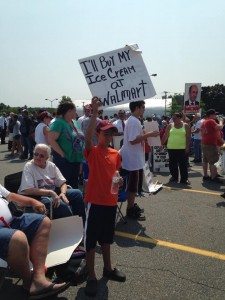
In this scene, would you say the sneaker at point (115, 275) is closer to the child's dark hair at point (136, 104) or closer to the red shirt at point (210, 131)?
the child's dark hair at point (136, 104)

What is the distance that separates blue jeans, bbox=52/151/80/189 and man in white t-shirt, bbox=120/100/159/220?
36.6 inches

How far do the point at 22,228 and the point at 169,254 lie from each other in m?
1.96

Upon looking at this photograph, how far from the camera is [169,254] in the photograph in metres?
4.54

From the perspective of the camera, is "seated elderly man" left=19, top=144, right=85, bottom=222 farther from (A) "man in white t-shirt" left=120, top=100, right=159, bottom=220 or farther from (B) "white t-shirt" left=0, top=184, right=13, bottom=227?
(A) "man in white t-shirt" left=120, top=100, right=159, bottom=220

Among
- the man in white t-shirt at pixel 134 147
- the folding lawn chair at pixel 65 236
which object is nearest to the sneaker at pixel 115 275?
the folding lawn chair at pixel 65 236

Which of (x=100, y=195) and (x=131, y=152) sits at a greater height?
(x=131, y=152)

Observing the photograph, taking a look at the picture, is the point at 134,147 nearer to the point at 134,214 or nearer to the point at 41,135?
the point at 134,214

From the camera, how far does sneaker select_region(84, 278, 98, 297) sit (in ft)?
11.5

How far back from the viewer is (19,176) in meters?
4.60

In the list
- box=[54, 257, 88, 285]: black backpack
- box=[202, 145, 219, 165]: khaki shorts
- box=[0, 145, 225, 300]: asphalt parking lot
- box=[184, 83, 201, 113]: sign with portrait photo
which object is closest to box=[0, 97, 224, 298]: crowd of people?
box=[54, 257, 88, 285]: black backpack

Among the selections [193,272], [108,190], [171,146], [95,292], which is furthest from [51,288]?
[171,146]

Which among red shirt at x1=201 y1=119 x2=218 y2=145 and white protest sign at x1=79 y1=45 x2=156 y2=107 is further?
red shirt at x1=201 y1=119 x2=218 y2=145

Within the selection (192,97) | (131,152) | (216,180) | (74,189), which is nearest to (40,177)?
(74,189)

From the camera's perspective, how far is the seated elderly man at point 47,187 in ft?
13.6
